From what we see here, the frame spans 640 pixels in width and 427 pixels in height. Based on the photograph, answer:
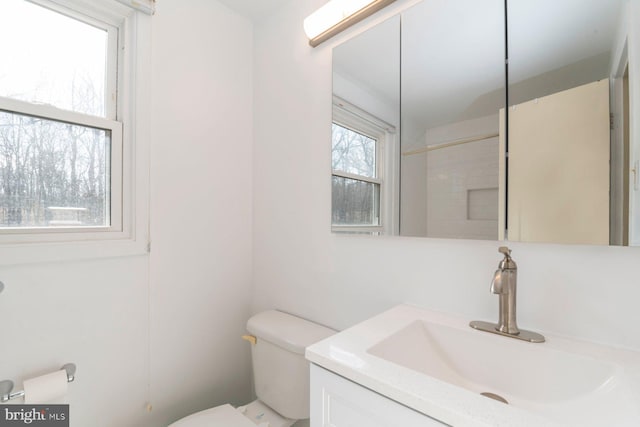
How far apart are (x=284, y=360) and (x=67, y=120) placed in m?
Result: 1.25

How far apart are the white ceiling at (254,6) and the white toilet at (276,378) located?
1558 millimetres

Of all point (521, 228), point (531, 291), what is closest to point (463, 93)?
point (521, 228)

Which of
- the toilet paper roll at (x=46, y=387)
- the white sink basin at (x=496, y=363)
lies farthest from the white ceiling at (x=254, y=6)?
the toilet paper roll at (x=46, y=387)

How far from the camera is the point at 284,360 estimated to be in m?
1.14

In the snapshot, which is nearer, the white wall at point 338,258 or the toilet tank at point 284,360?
the white wall at point 338,258

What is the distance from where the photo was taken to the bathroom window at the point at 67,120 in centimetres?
99

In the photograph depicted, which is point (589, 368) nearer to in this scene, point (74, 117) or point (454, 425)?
point (454, 425)

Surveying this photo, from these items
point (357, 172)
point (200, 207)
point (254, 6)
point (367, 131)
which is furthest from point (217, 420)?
point (254, 6)

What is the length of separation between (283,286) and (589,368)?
1.12 meters

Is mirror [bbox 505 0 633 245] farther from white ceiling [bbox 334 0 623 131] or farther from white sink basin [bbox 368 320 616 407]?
white sink basin [bbox 368 320 616 407]

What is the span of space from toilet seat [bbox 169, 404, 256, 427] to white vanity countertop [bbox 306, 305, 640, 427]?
69cm

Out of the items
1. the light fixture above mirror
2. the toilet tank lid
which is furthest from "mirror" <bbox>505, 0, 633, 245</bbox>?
the toilet tank lid

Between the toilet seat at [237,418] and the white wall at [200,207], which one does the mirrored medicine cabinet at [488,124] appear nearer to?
the white wall at [200,207]

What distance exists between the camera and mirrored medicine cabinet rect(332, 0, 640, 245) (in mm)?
659
